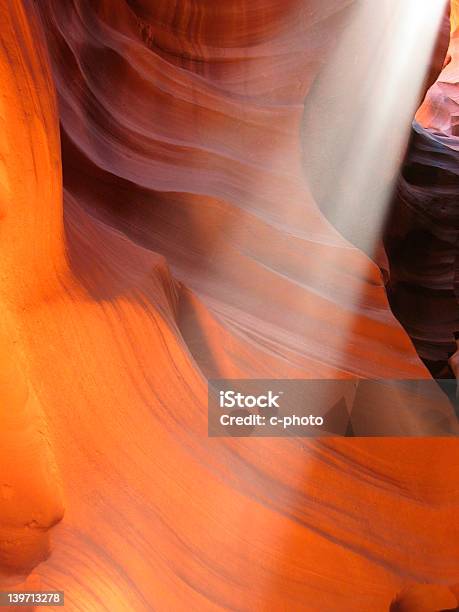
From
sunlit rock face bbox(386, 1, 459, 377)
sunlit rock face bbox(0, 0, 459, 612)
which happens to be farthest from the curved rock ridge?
sunlit rock face bbox(0, 0, 459, 612)

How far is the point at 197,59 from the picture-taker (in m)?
2.86

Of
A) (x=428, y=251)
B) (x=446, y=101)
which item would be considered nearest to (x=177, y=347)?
(x=428, y=251)

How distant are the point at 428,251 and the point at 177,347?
3314 mm

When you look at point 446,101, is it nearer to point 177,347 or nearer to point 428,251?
point 428,251

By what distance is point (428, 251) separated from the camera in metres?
4.53

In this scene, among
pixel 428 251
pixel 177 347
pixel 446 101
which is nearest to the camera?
pixel 177 347

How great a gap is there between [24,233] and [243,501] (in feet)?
2.49

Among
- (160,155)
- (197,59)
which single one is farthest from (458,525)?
(197,59)

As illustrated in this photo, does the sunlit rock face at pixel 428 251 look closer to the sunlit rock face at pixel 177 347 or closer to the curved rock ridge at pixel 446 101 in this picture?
the sunlit rock face at pixel 177 347

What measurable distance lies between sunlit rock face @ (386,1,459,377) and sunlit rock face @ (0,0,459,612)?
2.00m

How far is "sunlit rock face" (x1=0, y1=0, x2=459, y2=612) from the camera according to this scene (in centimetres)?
137

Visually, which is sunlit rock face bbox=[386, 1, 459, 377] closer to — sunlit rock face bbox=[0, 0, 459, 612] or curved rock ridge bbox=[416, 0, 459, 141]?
sunlit rock face bbox=[0, 0, 459, 612]

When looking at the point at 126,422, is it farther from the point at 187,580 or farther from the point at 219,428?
the point at 187,580

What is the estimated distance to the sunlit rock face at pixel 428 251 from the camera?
4414 millimetres
